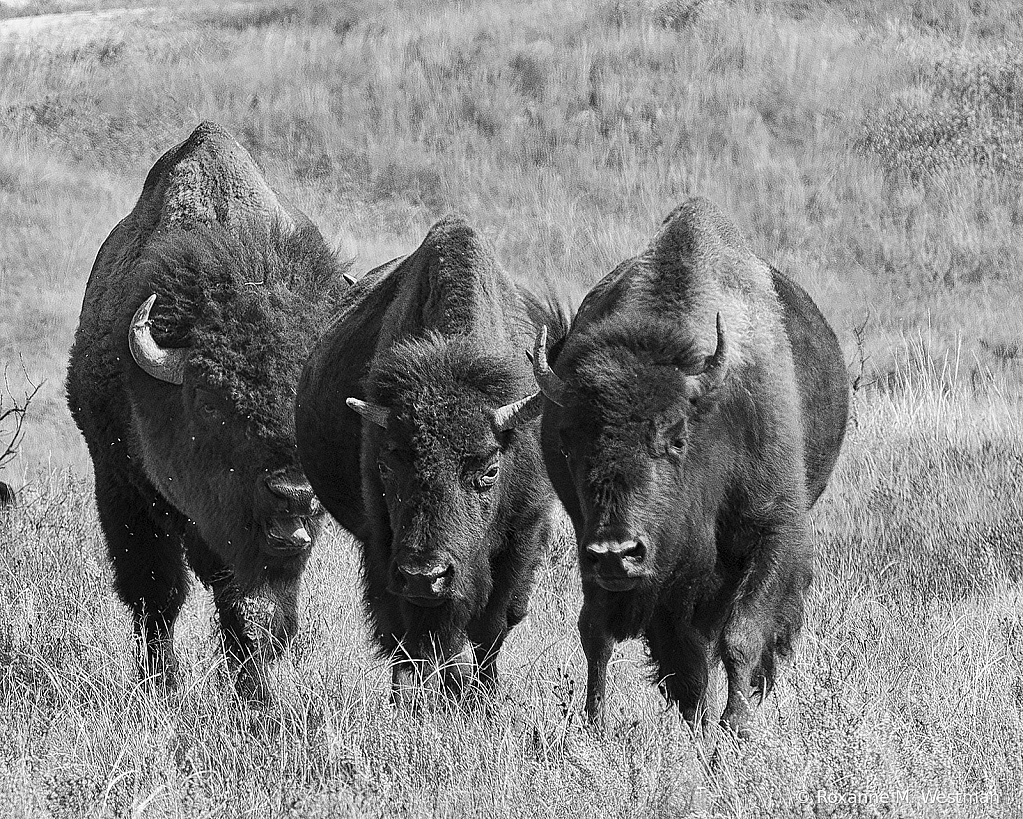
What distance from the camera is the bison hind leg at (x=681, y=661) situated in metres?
5.15

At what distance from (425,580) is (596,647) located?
0.80 metres

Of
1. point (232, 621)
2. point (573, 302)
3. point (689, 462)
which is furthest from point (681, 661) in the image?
point (573, 302)

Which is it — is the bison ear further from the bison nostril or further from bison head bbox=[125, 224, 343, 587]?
the bison nostril

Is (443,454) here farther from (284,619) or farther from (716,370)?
(284,619)

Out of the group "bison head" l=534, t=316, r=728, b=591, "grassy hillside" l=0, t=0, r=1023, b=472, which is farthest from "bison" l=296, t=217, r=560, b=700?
"grassy hillside" l=0, t=0, r=1023, b=472

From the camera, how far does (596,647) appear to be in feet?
16.7

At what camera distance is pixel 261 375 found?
564 centimetres

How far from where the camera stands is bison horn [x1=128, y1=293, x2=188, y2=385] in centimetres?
588

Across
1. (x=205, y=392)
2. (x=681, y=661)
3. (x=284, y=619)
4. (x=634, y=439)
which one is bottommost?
(x=284, y=619)

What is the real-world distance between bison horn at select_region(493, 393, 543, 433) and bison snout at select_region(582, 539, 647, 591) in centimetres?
69

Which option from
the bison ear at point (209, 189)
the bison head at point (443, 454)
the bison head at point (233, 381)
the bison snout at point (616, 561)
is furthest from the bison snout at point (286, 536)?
the bison ear at point (209, 189)

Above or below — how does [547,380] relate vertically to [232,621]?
above

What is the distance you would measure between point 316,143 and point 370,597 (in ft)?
65.0

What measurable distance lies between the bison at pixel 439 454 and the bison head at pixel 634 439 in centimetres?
34
